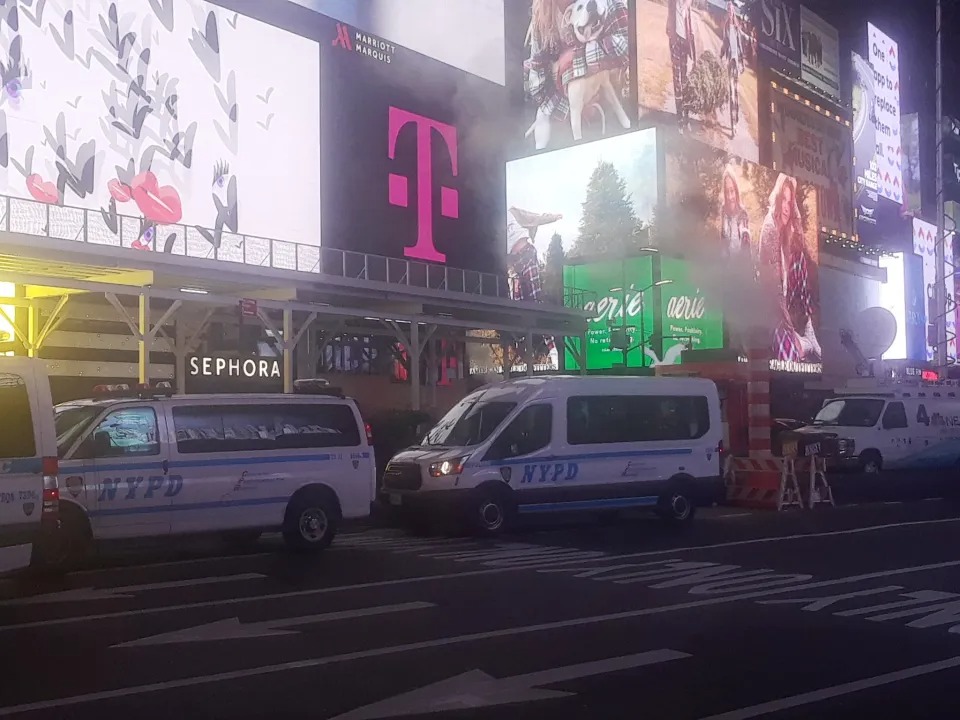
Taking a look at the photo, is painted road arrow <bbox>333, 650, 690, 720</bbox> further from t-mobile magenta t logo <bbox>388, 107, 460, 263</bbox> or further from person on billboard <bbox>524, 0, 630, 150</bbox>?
person on billboard <bbox>524, 0, 630, 150</bbox>

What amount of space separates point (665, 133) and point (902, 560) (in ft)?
131

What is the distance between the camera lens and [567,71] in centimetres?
5641

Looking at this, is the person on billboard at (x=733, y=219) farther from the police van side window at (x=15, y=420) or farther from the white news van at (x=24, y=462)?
the police van side window at (x=15, y=420)

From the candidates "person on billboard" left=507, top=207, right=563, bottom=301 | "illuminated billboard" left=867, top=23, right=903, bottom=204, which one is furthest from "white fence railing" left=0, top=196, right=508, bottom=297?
"illuminated billboard" left=867, top=23, right=903, bottom=204

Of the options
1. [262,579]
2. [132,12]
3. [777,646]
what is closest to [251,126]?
Result: [132,12]

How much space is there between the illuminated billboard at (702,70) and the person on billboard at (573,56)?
147 centimetres

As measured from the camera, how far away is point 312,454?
12.2m

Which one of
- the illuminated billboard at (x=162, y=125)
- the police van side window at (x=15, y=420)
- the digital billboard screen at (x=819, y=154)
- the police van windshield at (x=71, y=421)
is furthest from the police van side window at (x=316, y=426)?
the digital billboard screen at (x=819, y=154)

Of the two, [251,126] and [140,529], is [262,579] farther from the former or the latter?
[251,126]

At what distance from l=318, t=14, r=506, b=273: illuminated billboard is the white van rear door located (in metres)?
26.6

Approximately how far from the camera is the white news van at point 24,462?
325 inches

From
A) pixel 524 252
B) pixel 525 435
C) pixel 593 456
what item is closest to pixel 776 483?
pixel 593 456

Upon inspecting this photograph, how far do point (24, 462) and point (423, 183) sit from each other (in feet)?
104

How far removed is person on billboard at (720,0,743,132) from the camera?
5981 cm
